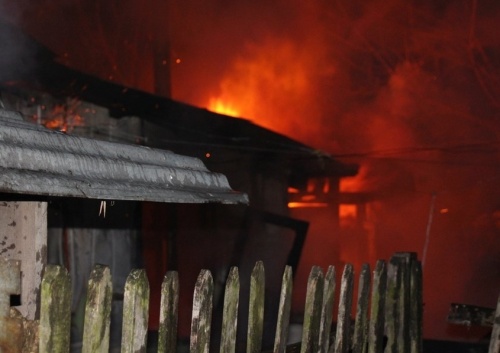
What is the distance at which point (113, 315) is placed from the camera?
8.45 metres

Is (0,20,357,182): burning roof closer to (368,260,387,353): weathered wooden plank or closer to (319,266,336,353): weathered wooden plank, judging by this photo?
(368,260,387,353): weathered wooden plank

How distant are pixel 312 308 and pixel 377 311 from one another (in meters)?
0.94

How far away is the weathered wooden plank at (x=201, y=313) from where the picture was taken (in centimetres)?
269

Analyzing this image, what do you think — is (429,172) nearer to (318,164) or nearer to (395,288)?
(318,164)

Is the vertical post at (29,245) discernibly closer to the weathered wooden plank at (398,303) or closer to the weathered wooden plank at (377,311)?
the weathered wooden plank at (377,311)

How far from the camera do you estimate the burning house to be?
27.5ft

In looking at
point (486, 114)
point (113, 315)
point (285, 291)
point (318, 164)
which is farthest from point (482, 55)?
point (285, 291)

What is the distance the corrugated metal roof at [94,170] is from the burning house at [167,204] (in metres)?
3.46

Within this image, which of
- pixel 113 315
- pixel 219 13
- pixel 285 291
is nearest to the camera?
pixel 285 291

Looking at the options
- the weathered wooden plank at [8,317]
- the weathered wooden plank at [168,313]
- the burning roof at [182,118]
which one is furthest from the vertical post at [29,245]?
the burning roof at [182,118]

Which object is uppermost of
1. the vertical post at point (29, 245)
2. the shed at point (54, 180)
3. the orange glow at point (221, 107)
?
the orange glow at point (221, 107)

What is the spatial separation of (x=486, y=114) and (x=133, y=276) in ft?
53.5

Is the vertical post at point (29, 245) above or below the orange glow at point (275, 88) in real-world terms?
below

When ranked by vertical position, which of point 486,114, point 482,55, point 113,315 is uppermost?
point 482,55
